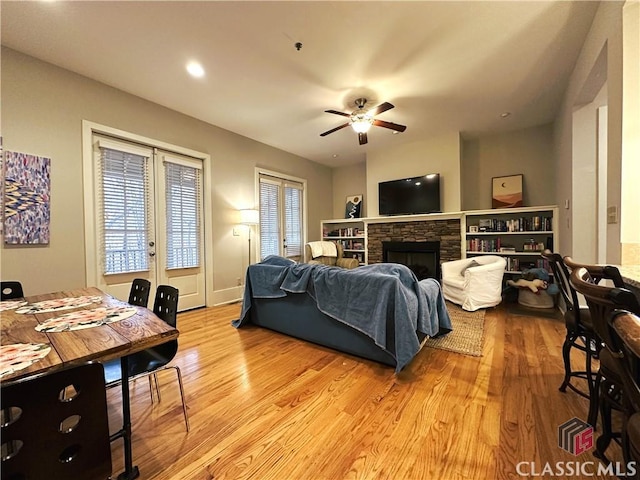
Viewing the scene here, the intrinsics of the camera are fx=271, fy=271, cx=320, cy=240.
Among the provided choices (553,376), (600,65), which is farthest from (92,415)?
(600,65)

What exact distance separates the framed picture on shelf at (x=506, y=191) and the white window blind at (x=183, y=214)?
507 cm

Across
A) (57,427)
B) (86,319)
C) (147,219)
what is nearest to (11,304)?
(86,319)

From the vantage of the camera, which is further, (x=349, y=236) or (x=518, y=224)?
(x=349, y=236)

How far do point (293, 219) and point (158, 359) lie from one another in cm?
456

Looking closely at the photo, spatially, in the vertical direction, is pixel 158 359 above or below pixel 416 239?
below

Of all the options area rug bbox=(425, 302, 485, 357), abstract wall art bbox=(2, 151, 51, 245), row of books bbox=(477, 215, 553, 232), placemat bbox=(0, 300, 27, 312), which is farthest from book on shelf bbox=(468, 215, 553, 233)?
abstract wall art bbox=(2, 151, 51, 245)

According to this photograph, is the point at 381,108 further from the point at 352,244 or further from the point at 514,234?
the point at 352,244

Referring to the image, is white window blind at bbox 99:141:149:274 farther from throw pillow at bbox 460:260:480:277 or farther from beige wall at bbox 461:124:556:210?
beige wall at bbox 461:124:556:210

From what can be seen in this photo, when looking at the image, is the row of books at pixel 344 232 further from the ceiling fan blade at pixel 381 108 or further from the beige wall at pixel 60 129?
the beige wall at pixel 60 129

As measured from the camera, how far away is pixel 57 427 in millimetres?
754

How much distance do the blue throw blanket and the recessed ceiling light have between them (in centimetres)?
232

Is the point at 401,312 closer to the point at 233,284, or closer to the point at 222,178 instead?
the point at 233,284

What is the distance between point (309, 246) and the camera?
230 inches

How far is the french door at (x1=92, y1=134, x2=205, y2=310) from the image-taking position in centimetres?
324
